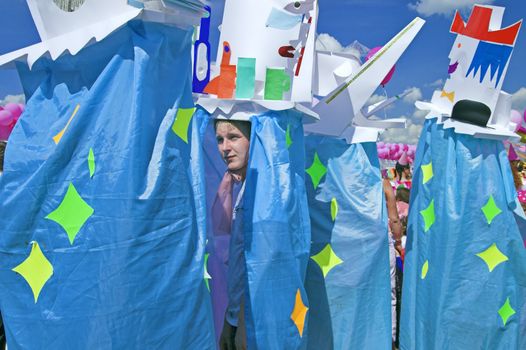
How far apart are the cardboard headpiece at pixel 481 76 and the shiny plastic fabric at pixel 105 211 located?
6.39 feet

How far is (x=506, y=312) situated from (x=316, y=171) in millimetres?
1285

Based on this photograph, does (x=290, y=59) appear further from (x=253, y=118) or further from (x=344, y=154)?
(x=344, y=154)

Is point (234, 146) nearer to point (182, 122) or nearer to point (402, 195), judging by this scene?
point (182, 122)

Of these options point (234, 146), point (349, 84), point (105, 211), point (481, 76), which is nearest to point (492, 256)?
point (481, 76)

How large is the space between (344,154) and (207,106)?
1003mm

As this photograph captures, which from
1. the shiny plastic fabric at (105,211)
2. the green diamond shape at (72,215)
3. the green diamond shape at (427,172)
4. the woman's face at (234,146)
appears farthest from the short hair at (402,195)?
the green diamond shape at (72,215)

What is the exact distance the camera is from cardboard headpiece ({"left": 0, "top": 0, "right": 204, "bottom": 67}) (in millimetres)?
1430

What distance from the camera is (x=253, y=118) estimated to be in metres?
2.03

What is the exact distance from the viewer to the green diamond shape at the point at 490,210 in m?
2.76

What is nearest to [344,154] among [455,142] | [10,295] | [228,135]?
[455,142]

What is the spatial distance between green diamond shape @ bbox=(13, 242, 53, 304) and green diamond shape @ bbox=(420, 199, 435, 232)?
2189 millimetres

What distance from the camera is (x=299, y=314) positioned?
200 cm

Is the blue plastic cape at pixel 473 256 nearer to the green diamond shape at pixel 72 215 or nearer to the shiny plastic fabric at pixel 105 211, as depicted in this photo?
the shiny plastic fabric at pixel 105 211

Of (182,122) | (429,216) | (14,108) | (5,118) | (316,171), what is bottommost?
(429,216)
